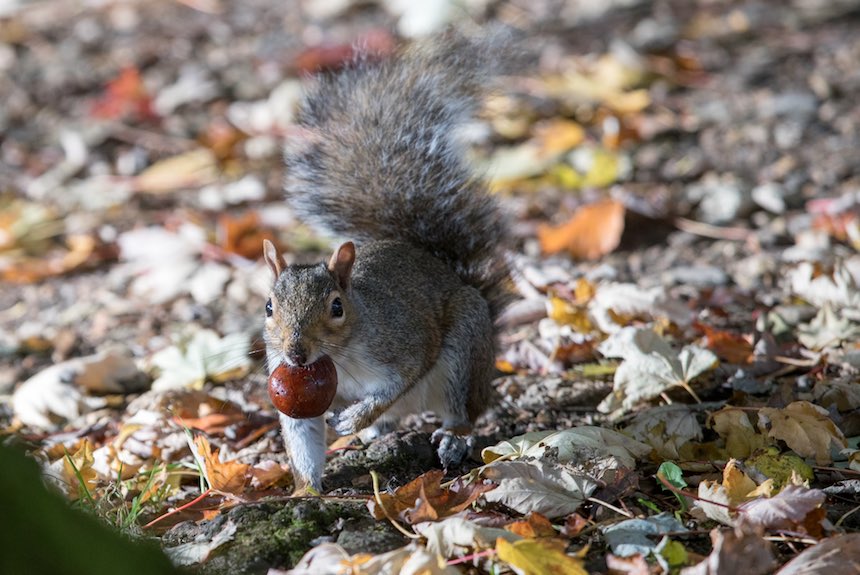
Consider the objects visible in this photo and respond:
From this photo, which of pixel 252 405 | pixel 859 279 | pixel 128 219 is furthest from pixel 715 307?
pixel 128 219

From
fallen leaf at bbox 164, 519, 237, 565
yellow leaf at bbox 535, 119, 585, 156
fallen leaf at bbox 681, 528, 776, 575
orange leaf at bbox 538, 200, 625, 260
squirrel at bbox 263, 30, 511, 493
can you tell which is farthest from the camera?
yellow leaf at bbox 535, 119, 585, 156

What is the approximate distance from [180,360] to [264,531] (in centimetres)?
114

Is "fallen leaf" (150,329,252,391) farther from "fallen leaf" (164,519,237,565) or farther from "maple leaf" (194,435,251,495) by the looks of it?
"fallen leaf" (164,519,237,565)

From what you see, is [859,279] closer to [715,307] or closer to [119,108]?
[715,307]

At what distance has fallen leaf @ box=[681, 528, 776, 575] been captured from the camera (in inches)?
64.4

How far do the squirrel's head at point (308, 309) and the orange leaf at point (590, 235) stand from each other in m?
1.38

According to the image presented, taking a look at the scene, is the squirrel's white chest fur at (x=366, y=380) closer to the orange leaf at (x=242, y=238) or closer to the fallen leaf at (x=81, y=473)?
the fallen leaf at (x=81, y=473)

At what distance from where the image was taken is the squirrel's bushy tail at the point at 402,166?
2.79 meters

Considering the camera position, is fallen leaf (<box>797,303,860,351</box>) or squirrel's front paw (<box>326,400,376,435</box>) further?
fallen leaf (<box>797,303,860,351</box>)

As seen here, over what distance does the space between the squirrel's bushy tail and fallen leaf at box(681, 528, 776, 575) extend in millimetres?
1220

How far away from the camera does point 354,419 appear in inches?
92.2

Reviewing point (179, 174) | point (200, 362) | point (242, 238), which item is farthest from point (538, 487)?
point (179, 174)

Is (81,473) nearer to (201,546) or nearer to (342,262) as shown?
(201,546)

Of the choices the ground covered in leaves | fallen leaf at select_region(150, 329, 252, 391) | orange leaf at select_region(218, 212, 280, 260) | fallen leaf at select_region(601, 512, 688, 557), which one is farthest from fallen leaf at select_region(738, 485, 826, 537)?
orange leaf at select_region(218, 212, 280, 260)
